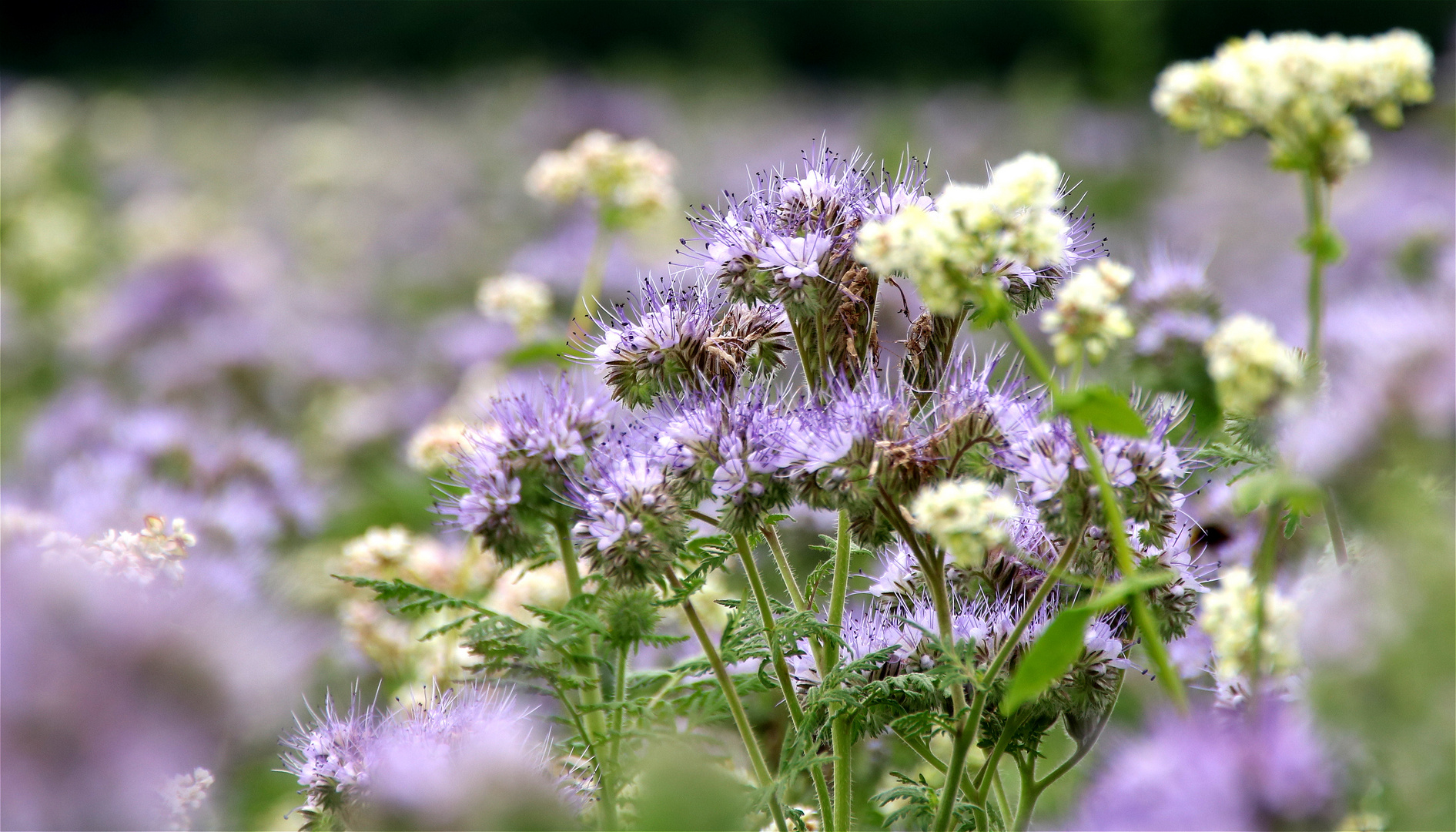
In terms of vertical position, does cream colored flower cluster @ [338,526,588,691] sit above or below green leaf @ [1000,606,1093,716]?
above

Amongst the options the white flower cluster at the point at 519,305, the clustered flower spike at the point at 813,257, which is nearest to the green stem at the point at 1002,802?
the clustered flower spike at the point at 813,257

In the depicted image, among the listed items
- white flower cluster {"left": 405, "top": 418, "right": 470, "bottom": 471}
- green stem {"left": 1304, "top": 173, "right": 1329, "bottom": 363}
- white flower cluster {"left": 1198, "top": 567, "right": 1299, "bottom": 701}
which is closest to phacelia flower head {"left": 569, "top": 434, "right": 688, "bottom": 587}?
white flower cluster {"left": 1198, "top": 567, "right": 1299, "bottom": 701}

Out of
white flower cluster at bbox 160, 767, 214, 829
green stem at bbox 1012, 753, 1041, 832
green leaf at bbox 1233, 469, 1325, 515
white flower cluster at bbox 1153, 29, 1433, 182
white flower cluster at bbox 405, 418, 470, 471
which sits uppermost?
white flower cluster at bbox 405, 418, 470, 471

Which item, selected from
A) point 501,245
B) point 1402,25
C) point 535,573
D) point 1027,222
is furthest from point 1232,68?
point 1402,25

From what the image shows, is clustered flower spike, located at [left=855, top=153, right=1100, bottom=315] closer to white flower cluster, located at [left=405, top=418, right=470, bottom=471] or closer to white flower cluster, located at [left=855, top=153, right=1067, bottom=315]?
white flower cluster, located at [left=855, top=153, right=1067, bottom=315]

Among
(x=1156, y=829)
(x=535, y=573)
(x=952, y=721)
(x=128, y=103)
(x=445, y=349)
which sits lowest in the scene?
(x=1156, y=829)

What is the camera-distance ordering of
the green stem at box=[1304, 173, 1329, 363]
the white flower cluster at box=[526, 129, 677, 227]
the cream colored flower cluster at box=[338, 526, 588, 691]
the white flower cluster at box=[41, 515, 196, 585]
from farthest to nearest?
the white flower cluster at box=[526, 129, 677, 227], the cream colored flower cluster at box=[338, 526, 588, 691], the white flower cluster at box=[41, 515, 196, 585], the green stem at box=[1304, 173, 1329, 363]

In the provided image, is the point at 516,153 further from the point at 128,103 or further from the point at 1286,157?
the point at 1286,157

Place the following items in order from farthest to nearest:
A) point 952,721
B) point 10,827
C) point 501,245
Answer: point 501,245
point 952,721
point 10,827
